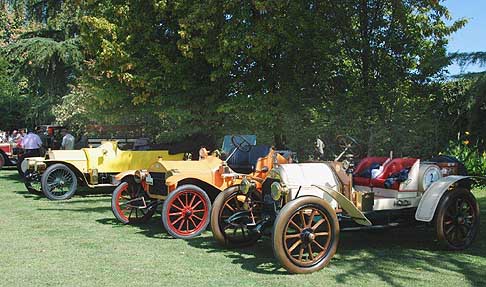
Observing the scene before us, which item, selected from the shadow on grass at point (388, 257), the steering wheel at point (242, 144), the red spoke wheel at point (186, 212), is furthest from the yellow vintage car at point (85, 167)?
the shadow on grass at point (388, 257)

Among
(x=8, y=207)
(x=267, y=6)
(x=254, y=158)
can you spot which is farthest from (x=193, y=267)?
(x=267, y=6)

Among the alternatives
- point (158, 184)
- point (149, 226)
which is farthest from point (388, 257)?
point (149, 226)

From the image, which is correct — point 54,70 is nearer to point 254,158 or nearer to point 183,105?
point 183,105

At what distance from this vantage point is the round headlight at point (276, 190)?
662 centimetres

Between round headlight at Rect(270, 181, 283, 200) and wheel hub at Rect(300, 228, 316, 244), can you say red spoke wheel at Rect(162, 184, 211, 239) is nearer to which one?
round headlight at Rect(270, 181, 283, 200)

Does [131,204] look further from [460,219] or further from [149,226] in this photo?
[460,219]

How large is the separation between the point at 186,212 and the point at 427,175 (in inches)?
126

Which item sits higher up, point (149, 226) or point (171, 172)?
point (171, 172)

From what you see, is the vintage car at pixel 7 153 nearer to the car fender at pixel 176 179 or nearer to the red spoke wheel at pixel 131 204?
the red spoke wheel at pixel 131 204

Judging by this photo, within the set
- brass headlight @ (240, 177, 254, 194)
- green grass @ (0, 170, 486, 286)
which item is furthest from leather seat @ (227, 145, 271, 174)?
brass headlight @ (240, 177, 254, 194)

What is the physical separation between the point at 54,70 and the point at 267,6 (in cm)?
1234

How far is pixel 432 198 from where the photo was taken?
720 cm

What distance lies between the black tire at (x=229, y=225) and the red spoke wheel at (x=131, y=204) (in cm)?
195

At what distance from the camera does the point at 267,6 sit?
43.1 ft
